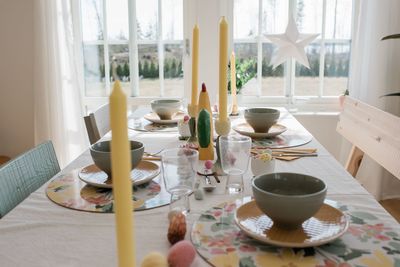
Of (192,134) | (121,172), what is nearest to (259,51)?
(192,134)

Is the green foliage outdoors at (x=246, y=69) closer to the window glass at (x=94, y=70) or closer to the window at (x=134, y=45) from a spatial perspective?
the window at (x=134, y=45)

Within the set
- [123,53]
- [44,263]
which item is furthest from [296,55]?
[44,263]

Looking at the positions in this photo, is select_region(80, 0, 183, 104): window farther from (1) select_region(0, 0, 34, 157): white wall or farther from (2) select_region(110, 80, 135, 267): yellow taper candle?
(2) select_region(110, 80, 135, 267): yellow taper candle

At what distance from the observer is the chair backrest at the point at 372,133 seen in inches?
57.6

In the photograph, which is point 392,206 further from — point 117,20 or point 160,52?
point 117,20

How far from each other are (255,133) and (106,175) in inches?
26.2

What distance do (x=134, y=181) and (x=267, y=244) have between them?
46cm

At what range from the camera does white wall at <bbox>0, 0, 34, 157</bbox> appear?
304cm

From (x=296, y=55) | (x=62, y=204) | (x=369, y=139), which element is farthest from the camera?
(x=296, y=55)

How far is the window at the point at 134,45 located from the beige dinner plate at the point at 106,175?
1.79m

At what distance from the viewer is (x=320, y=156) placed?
1.48 m

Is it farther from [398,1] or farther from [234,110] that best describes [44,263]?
[398,1]

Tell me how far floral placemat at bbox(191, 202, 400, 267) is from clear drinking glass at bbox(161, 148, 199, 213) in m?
0.16

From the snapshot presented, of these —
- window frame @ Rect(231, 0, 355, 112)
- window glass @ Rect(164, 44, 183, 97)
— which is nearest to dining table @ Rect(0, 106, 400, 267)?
window frame @ Rect(231, 0, 355, 112)
